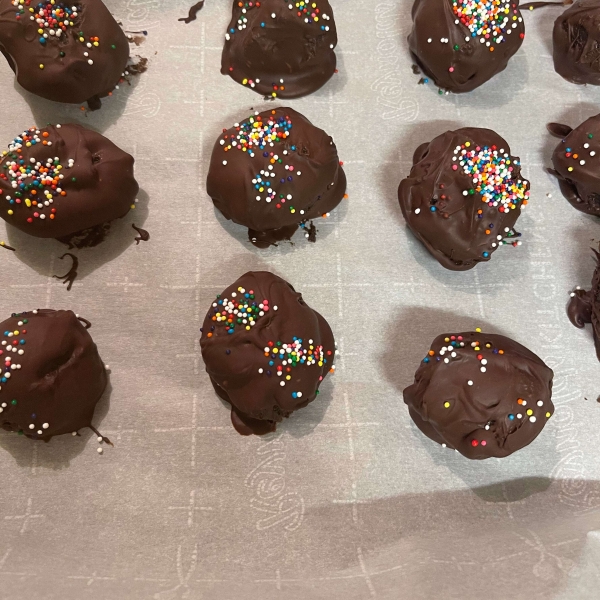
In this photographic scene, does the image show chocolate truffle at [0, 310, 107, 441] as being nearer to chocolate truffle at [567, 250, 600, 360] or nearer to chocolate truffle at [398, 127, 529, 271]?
chocolate truffle at [398, 127, 529, 271]

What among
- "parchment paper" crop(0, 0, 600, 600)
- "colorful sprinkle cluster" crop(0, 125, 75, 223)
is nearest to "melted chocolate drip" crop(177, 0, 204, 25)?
"parchment paper" crop(0, 0, 600, 600)

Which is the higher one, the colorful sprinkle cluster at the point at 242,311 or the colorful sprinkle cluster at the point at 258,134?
the colorful sprinkle cluster at the point at 258,134

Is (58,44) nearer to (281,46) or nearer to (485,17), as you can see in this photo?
(281,46)

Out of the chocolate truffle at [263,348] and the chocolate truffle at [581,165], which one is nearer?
the chocolate truffle at [263,348]

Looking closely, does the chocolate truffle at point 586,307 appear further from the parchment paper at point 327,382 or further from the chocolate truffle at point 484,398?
the chocolate truffle at point 484,398

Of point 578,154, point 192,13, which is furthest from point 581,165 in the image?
point 192,13

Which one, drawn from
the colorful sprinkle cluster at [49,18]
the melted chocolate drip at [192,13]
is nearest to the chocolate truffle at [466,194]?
the melted chocolate drip at [192,13]
